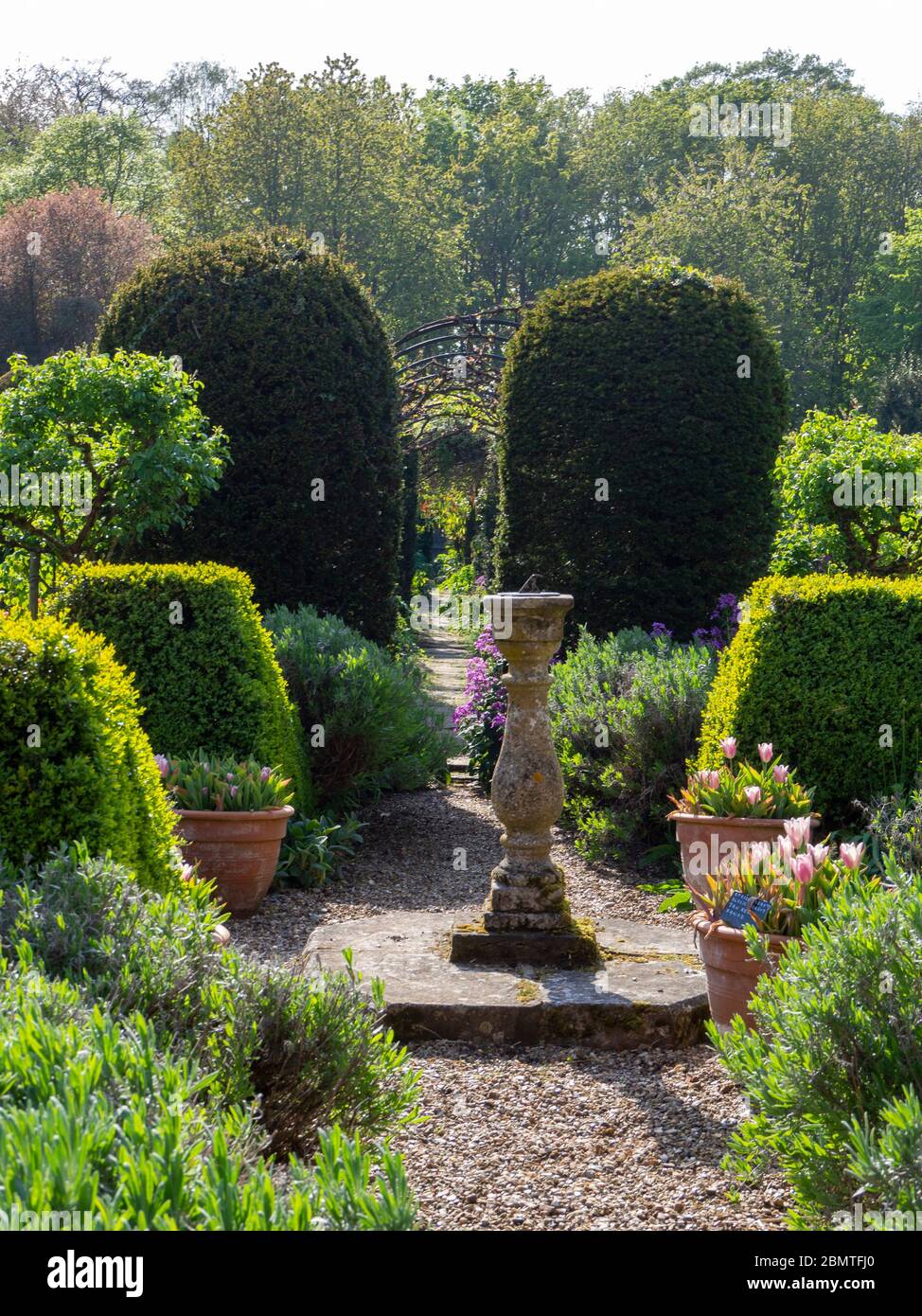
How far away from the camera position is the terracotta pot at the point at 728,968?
13.3 feet

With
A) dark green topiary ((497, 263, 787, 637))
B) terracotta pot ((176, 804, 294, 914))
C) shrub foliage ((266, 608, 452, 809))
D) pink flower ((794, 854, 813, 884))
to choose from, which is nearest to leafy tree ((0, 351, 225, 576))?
shrub foliage ((266, 608, 452, 809))

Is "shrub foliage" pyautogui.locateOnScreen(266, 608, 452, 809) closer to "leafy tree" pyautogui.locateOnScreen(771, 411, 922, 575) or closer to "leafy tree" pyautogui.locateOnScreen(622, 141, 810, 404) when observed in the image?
"leafy tree" pyautogui.locateOnScreen(771, 411, 922, 575)

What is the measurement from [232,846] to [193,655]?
1.32 metres

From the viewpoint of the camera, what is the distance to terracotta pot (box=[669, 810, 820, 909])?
5516 millimetres

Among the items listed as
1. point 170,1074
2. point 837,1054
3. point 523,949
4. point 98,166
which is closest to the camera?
point 170,1074

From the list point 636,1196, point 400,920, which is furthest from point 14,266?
point 636,1196

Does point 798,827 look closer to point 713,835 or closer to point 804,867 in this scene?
point 804,867

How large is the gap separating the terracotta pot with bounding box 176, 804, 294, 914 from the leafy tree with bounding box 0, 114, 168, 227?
1147 inches

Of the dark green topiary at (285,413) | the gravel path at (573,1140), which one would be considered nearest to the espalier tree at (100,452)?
the dark green topiary at (285,413)

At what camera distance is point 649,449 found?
935cm

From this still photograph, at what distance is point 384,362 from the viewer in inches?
387

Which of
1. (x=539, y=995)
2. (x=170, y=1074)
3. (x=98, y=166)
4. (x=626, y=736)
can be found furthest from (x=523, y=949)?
(x=98, y=166)
